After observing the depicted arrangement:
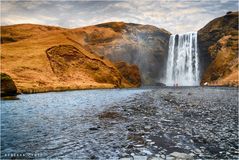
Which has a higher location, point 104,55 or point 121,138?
point 104,55

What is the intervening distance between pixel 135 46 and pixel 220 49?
40723mm

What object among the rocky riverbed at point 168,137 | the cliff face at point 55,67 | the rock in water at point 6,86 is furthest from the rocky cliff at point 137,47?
the rocky riverbed at point 168,137

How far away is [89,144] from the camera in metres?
11.2

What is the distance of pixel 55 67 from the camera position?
70.2 m

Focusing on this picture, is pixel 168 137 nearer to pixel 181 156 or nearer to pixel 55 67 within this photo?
pixel 181 156

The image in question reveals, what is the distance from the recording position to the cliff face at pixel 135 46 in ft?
436

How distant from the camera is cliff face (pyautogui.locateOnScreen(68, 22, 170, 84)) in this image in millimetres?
132875

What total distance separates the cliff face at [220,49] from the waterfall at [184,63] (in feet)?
12.8

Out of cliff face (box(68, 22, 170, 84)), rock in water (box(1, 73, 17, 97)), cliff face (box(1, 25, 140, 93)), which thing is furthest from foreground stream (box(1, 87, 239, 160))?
cliff face (box(68, 22, 170, 84))

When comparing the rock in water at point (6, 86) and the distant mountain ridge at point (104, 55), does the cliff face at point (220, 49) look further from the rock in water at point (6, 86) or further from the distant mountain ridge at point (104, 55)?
the rock in water at point (6, 86)

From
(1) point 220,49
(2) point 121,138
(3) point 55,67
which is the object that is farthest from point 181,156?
(1) point 220,49

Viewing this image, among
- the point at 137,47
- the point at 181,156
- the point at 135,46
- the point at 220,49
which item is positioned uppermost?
the point at 135,46

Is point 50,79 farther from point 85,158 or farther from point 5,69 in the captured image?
point 85,158

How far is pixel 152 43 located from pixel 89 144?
437ft
